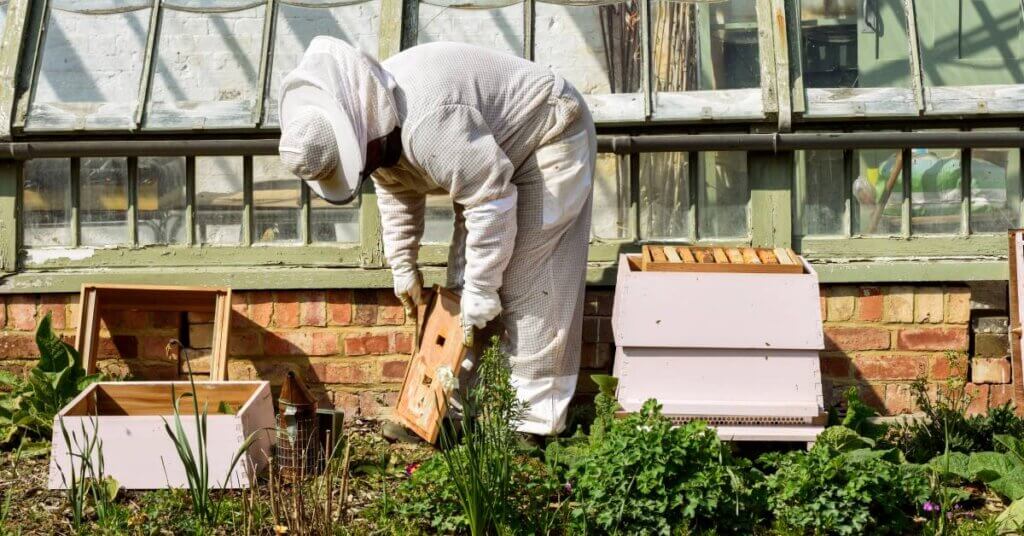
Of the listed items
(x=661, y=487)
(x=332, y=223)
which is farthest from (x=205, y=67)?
(x=661, y=487)

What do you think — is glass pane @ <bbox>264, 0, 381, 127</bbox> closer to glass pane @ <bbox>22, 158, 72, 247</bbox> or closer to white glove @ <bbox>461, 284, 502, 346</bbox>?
glass pane @ <bbox>22, 158, 72, 247</bbox>

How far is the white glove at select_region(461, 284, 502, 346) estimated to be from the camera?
15.1 feet

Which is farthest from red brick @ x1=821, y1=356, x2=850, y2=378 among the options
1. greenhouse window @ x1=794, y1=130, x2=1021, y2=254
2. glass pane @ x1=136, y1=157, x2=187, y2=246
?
glass pane @ x1=136, y1=157, x2=187, y2=246

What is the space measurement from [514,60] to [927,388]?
2.29 metres

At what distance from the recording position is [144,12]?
5.63 m

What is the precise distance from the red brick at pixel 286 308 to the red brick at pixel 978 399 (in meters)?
2.89

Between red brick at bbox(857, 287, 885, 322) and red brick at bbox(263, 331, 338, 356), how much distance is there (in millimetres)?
2246

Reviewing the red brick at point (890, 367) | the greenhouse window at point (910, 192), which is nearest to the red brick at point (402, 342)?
the greenhouse window at point (910, 192)

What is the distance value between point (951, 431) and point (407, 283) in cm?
212

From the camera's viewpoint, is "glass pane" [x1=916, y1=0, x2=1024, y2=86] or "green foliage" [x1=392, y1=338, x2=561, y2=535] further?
"glass pane" [x1=916, y1=0, x2=1024, y2=86]

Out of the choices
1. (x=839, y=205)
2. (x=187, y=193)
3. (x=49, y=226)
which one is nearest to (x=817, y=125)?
(x=839, y=205)

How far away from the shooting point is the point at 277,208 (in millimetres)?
5566

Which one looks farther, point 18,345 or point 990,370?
point 18,345

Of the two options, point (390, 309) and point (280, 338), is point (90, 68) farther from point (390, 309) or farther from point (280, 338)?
point (390, 309)
